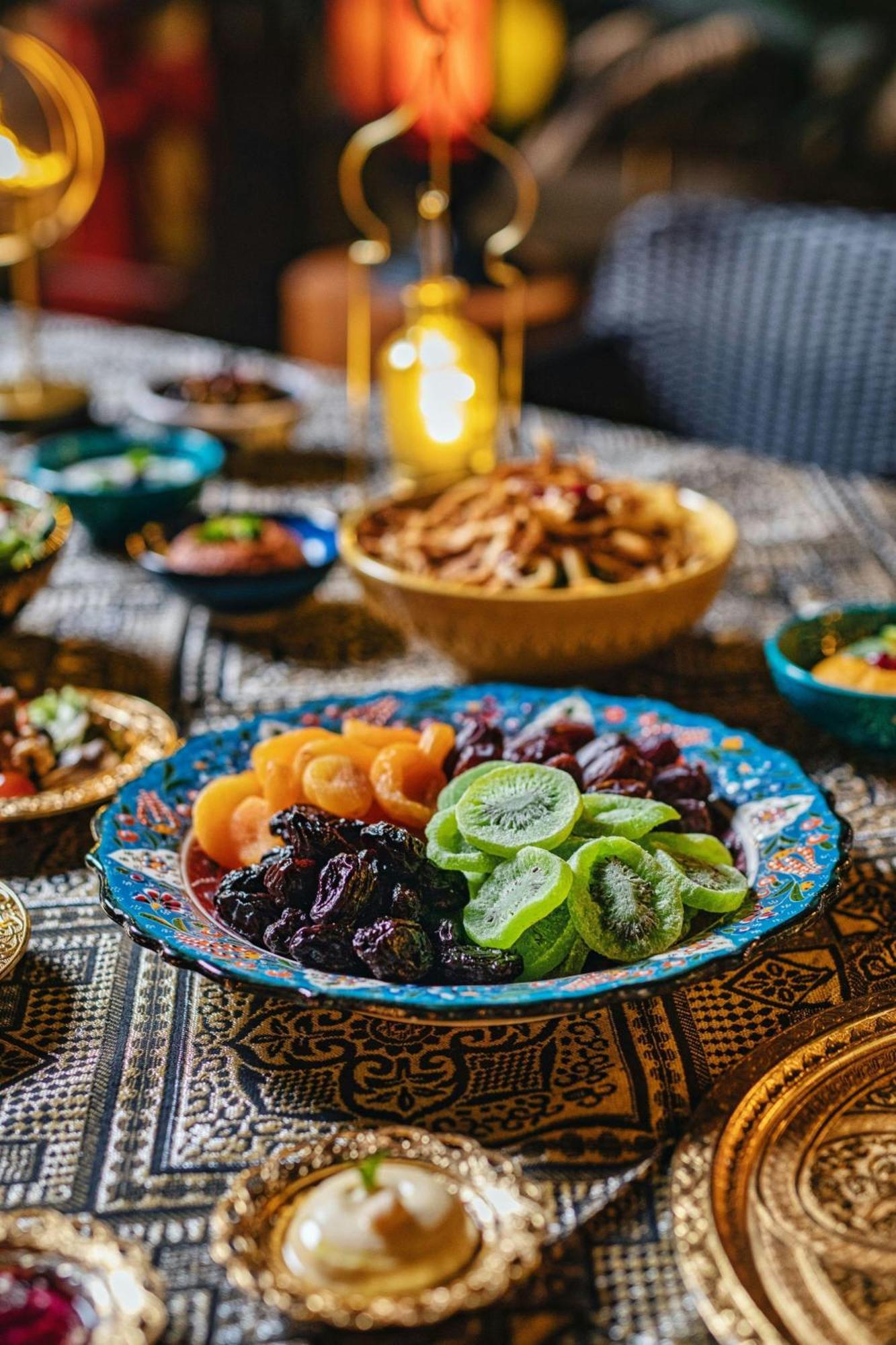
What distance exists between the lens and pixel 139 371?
2.99 m

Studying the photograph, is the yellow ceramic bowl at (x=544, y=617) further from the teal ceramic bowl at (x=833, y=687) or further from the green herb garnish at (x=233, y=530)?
the green herb garnish at (x=233, y=530)

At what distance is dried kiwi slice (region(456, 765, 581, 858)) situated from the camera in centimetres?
102

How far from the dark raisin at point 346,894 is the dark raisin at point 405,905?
0.02 metres

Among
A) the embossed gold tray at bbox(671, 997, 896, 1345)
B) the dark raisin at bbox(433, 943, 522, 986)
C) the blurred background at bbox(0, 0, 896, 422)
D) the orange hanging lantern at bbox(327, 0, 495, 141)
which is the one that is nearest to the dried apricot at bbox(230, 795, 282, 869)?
the dark raisin at bbox(433, 943, 522, 986)

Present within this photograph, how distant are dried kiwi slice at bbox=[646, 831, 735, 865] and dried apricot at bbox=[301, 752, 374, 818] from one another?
9.5 inches

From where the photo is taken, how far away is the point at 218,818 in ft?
3.76

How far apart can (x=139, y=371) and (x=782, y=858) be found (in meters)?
2.30

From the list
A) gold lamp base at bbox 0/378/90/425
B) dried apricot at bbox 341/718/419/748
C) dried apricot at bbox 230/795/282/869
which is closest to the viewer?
dried apricot at bbox 230/795/282/869

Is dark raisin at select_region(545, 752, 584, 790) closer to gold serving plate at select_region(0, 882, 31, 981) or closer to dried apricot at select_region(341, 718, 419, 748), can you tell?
dried apricot at select_region(341, 718, 419, 748)

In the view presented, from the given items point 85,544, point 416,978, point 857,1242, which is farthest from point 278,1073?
point 85,544

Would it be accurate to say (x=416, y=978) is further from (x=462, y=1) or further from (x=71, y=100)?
(x=462, y=1)

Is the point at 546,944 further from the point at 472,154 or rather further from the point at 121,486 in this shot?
the point at 472,154

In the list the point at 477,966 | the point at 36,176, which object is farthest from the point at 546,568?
the point at 36,176

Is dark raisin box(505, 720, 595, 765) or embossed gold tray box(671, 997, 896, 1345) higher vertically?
dark raisin box(505, 720, 595, 765)
